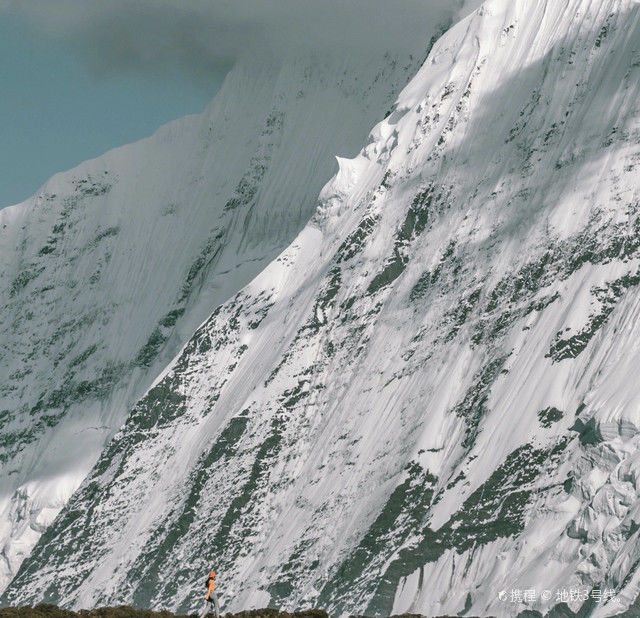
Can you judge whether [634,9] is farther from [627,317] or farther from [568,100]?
[627,317]

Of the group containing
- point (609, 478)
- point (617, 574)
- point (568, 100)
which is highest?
point (568, 100)

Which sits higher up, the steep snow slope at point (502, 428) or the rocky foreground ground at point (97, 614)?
the steep snow slope at point (502, 428)

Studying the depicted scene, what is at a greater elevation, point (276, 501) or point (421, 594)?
point (276, 501)

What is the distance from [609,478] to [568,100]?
53660 millimetres

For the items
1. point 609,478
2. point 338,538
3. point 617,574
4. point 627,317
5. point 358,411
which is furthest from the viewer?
point 358,411

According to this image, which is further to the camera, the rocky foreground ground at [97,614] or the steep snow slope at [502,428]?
the steep snow slope at [502,428]

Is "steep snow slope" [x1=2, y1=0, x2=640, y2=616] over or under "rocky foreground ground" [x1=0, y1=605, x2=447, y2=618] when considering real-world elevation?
over

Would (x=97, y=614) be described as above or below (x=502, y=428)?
below

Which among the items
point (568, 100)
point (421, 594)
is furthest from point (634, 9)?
point (421, 594)

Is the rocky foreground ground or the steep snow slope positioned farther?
the steep snow slope

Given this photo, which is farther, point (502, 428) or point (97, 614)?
point (502, 428)

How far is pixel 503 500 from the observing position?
16288 cm

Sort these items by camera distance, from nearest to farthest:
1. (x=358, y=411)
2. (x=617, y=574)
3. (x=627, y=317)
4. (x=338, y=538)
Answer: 1. (x=617, y=574)
2. (x=627, y=317)
3. (x=338, y=538)
4. (x=358, y=411)

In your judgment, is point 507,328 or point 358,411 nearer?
point 507,328
